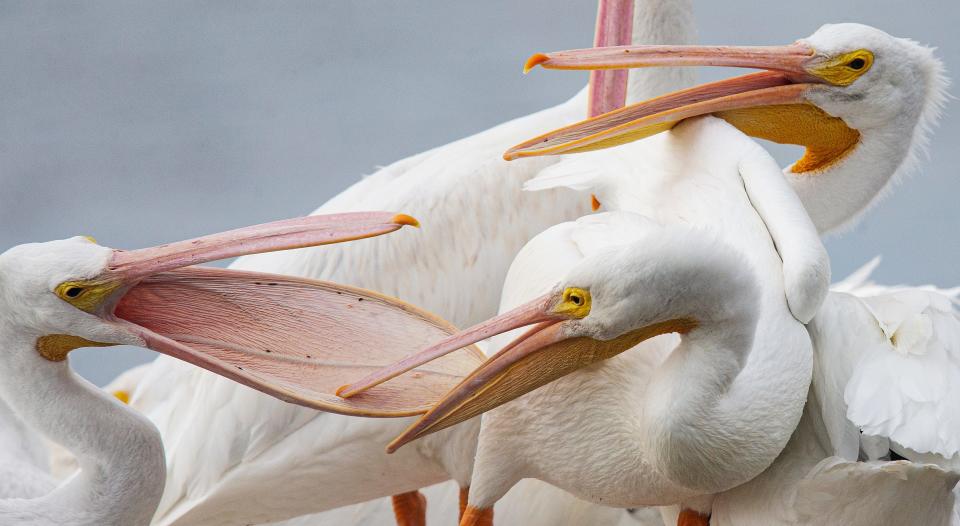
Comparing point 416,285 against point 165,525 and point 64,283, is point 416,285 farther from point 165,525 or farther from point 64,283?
point 64,283

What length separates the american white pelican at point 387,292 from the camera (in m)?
3.72

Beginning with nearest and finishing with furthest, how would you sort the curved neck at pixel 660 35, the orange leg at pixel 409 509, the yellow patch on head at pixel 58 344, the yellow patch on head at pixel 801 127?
the yellow patch on head at pixel 58 344 < the yellow patch on head at pixel 801 127 < the curved neck at pixel 660 35 < the orange leg at pixel 409 509

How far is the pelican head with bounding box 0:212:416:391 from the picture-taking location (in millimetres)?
2838

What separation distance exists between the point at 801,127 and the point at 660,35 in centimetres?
75

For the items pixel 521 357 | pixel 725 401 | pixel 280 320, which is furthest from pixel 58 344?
pixel 725 401

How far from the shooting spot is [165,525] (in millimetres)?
3787

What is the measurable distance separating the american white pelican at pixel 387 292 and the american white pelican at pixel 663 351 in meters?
0.59

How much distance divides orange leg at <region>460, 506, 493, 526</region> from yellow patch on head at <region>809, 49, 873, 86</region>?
48.4 inches

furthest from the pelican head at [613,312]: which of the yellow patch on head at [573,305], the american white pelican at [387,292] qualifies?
the american white pelican at [387,292]

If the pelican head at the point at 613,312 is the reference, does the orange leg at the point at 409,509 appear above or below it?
below

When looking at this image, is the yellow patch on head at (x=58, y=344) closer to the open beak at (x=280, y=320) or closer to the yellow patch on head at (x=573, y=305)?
the open beak at (x=280, y=320)

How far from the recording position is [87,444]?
120 inches

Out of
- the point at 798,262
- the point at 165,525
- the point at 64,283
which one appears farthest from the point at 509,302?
the point at 165,525

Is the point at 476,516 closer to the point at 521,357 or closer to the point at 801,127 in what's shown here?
the point at 521,357
